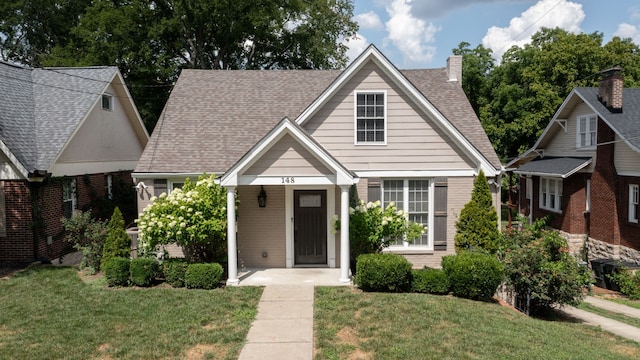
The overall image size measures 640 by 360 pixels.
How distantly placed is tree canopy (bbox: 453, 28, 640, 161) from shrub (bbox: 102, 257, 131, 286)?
26.9 metres

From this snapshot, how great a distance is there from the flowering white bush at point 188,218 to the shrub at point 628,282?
14403mm

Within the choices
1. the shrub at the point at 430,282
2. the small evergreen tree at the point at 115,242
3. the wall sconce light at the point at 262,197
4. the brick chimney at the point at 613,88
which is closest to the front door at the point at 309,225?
the wall sconce light at the point at 262,197

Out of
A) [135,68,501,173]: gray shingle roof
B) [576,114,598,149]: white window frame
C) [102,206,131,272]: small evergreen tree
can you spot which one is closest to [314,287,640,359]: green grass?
[135,68,501,173]: gray shingle roof

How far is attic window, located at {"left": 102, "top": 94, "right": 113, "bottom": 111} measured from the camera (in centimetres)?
1812

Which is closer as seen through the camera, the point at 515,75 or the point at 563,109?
the point at 563,109

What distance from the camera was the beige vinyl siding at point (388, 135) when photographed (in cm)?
1298

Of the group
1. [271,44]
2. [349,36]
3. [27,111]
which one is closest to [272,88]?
[27,111]

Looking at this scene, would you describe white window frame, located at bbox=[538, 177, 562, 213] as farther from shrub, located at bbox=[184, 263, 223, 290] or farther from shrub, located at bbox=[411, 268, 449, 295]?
shrub, located at bbox=[184, 263, 223, 290]

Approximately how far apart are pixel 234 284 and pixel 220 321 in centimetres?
244

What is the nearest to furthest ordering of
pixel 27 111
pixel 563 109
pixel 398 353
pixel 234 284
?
pixel 398 353 < pixel 234 284 < pixel 27 111 < pixel 563 109

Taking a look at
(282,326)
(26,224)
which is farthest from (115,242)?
(282,326)

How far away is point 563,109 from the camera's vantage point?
22438 mm

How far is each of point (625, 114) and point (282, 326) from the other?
18.6 m

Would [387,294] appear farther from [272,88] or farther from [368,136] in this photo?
[272,88]
